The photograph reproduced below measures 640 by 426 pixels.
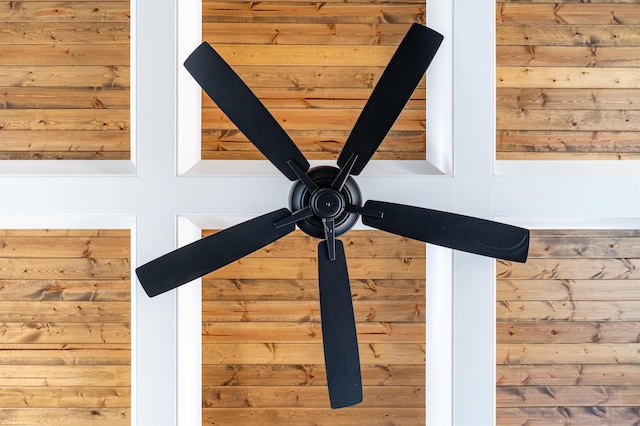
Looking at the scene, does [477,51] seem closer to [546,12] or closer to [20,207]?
[546,12]

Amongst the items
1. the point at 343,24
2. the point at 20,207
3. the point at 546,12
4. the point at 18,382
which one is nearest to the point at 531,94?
the point at 546,12

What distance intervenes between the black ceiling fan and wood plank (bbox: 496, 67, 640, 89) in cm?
139

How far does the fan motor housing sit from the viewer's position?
1261 mm

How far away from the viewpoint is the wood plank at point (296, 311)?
247cm

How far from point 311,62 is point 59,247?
1.75 metres

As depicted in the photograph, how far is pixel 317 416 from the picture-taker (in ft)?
8.17

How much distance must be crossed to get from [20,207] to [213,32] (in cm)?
133

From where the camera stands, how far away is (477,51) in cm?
156

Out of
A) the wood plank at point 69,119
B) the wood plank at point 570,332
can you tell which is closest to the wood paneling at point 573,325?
the wood plank at point 570,332

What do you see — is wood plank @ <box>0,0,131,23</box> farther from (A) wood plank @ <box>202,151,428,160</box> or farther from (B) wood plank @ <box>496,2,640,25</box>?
(B) wood plank @ <box>496,2,640,25</box>

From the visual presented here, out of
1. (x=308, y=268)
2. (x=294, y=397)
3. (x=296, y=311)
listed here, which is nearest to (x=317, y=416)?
(x=294, y=397)

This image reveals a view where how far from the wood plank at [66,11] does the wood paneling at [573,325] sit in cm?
255

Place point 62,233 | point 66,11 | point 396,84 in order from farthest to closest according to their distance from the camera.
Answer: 1. point 62,233
2. point 66,11
3. point 396,84

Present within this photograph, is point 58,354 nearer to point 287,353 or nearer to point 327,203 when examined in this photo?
point 287,353
